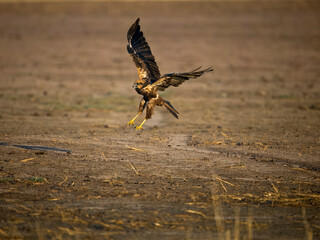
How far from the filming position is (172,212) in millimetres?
5703

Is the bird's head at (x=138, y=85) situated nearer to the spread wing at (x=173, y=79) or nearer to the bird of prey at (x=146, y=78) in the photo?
the bird of prey at (x=146, y=78)

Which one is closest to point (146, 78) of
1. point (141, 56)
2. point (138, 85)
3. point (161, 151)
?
point (138, 85)

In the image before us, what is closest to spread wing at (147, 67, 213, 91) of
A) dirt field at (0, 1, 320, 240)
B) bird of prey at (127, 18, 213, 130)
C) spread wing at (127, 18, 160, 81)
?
bird of prey at (127, 18, 213, 130)

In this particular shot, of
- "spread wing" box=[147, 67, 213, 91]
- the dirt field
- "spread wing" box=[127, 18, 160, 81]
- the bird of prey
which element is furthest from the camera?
"spread wing" box=[127, 18, 160, 81]

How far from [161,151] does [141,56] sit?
1680mm

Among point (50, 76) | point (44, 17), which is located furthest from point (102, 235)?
point (44, 17)

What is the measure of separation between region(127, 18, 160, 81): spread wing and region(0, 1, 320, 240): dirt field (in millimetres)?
1202

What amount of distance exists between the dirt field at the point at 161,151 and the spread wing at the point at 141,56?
1.20 meters

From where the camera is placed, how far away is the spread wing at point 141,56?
345 inches

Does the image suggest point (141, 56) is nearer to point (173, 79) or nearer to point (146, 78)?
point (146, 78)

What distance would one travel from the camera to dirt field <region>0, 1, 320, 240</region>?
5.45m

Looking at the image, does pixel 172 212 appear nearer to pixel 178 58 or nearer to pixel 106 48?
pixel 178 58

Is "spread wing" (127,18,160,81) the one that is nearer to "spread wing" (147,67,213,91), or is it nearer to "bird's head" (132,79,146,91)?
"bird's head" (132,79,146,91)

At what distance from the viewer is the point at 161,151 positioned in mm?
8484
